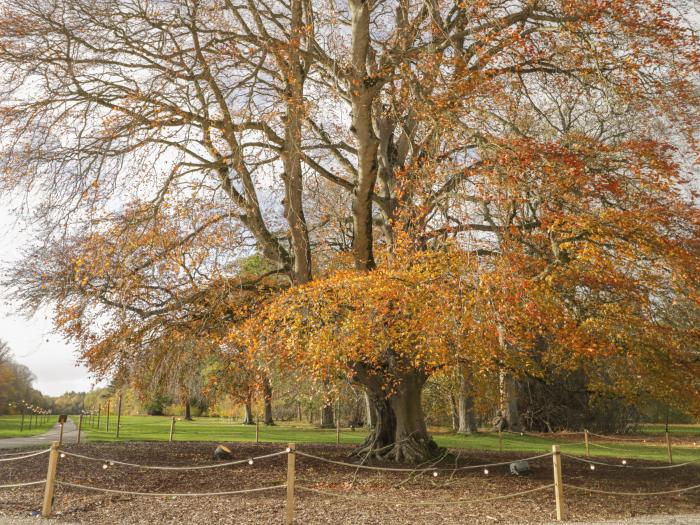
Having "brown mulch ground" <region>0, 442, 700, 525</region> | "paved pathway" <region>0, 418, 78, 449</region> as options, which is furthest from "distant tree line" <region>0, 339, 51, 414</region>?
"brown mulch ground" <region>0, 442, 700, 525</region>

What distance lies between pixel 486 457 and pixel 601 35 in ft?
38.6

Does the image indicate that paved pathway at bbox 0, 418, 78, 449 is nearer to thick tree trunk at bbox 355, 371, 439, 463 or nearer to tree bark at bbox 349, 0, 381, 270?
thick tree trunk at bbox 355, 371, 439, 463

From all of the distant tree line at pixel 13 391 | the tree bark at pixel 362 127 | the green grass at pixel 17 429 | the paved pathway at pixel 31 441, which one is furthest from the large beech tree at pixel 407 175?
the distant tree line at pixel 13 391

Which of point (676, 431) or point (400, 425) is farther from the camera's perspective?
point (676, 431)

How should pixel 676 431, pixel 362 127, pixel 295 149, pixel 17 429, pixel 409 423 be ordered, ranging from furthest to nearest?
pixel 676 431 → pixel 17 429 → pixel 409 423 → pixel 295 149 → pixel 362 127

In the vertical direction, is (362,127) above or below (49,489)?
above

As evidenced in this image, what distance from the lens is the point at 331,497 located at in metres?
9.92

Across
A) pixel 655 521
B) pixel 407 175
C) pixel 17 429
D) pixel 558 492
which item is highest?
pixel 407 175

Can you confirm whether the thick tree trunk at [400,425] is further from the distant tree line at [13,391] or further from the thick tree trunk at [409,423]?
the distant tree line at [13,391]

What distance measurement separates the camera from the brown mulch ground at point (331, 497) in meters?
8.30

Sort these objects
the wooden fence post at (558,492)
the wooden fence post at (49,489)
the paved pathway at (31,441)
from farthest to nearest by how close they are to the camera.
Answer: the paved pathway at (31,441), the wooden fence post at (558,492), the wooden fence post at (49,489)

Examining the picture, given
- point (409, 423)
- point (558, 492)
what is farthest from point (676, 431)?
point (558, 492)

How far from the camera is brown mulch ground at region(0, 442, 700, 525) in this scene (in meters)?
8.30

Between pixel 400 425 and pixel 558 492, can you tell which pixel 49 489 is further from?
Answer: pixel 400 425
